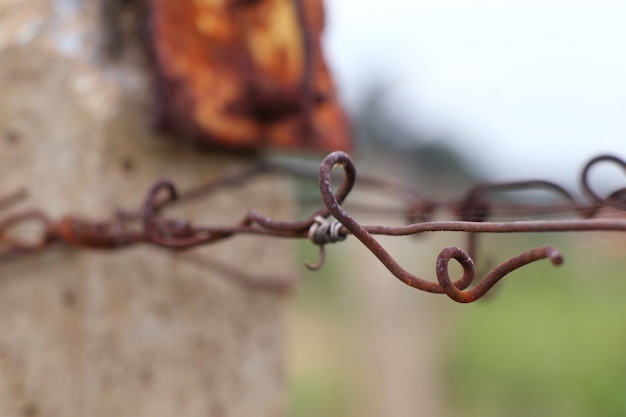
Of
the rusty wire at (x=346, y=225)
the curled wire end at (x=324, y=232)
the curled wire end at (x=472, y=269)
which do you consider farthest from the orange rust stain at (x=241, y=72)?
the curled wire end at (x=472, y=269)

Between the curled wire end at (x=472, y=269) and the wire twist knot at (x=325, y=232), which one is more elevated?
the curled wire end at (x=472, y=269)

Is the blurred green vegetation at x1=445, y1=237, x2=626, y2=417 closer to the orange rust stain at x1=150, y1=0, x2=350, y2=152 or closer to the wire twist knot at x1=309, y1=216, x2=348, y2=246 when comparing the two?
the orange rust stain at x1=150, y1=0, x2=350, y2=152

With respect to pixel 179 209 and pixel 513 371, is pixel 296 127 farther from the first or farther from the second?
pixel 513 371

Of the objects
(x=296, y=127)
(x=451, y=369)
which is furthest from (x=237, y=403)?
(x=451, y=369)

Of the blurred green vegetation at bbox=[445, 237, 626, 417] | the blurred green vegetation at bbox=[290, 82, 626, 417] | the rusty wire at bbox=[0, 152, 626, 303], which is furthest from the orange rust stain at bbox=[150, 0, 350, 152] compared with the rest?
the blurred green vegetation at bbox=[445, 237, 626, 417]

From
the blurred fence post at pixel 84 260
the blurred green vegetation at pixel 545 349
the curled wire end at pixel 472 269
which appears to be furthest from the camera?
the blurred green vegetation at pixel 545 349

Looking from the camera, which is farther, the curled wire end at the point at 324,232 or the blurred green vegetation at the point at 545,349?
the blurred green vegetation at the point at 545,349

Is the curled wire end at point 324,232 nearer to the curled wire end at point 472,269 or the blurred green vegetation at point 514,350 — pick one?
the curled wire end at point 472,269

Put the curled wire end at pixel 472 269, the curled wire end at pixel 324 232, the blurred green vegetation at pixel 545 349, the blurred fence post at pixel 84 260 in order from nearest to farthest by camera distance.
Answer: the curled wire end at pixel 472 269, the curled wire end at pixel 324 232, the blurred fence post at pixel 84 260, the blurred green vegetation at pixel 545 349

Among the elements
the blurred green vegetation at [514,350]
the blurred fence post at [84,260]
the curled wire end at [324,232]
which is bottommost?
the blurred green vegetation at [514,350]
